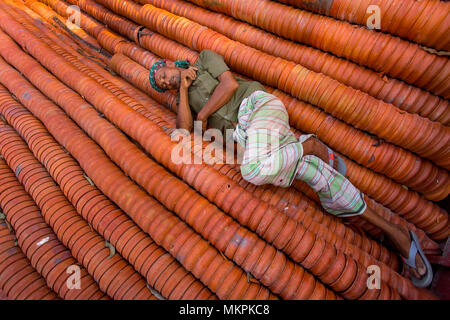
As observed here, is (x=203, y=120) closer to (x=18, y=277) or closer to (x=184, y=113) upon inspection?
(x=184, y=113)

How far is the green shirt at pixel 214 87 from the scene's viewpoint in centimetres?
261

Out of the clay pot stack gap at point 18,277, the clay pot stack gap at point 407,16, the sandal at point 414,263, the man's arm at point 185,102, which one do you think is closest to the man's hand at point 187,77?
the man's arm at point 185,102

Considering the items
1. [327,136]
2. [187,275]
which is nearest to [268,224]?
[187,275]

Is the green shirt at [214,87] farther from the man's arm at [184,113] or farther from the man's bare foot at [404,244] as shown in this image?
the man's bare foot at [404,244]

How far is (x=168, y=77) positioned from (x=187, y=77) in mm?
211

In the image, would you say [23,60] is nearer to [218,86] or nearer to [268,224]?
[218,86]

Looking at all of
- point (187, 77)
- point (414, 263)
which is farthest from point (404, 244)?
point (187, 77)

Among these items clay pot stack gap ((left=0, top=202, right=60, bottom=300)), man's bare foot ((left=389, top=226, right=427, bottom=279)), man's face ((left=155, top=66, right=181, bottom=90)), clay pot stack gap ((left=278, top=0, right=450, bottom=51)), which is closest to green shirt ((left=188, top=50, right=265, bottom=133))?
man's face ((left=155, top=66, right=181, bottom=90))

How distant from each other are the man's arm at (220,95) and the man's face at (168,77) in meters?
0.46

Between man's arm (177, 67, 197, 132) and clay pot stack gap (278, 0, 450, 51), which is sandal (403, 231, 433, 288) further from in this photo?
man's arm (177, 67, 197, 132)

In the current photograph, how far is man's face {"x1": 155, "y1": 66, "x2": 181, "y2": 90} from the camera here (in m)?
2.65

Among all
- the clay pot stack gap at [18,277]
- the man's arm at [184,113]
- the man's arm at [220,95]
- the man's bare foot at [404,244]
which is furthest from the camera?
the man's arm at [184,113]

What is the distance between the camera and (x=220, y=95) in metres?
2.53

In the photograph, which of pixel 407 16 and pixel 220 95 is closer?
pixel 407 16
